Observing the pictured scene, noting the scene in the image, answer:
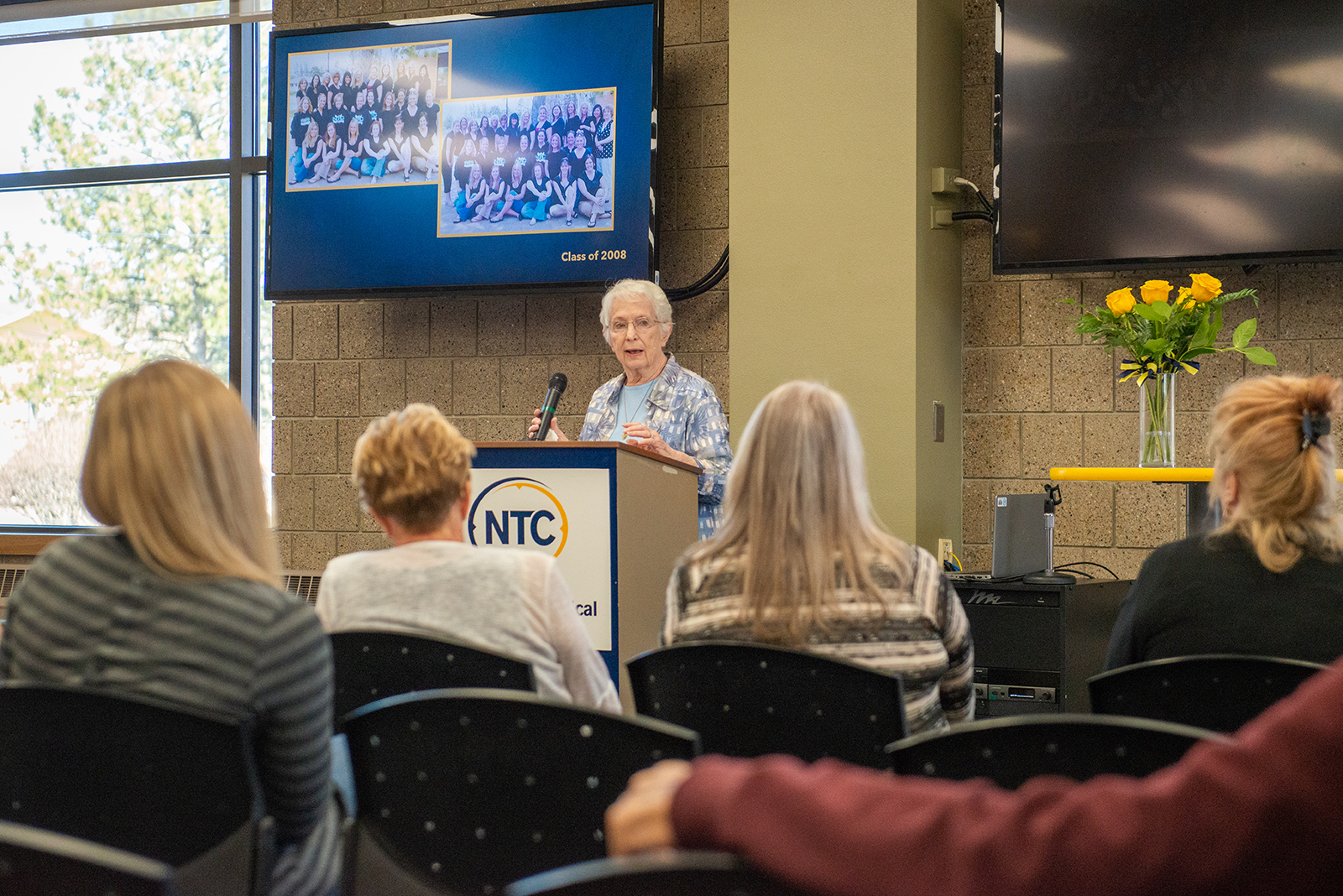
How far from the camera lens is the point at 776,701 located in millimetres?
1578

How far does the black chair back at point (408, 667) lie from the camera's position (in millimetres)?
1626

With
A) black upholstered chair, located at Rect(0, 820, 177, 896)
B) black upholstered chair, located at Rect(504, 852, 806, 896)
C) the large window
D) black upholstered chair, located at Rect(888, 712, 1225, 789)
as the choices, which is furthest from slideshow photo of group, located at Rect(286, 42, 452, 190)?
black upholstered chair, located at Rect(504, 852, 806, 896)

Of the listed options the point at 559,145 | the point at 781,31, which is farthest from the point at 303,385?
the point at 781,31

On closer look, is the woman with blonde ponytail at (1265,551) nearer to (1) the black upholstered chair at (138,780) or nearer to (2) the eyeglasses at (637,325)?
(1) the black upholstered chair at (138,780)

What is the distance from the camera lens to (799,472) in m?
1.80

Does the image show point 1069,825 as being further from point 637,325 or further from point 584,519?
point 637,325

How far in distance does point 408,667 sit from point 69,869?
35.0 inches

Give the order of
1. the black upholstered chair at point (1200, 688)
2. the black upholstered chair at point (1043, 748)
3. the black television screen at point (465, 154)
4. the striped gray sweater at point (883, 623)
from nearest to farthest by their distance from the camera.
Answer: the black upholstered chair at point (1043, 748), the black upholstered chair at point (1200, 688), the striped gray sweater at point (883, 623), the black television screen at point (465, 154)

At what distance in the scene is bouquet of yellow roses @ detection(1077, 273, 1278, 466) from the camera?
3.45 m

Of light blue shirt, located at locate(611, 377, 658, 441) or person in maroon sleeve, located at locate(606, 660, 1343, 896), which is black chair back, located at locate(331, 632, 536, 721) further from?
light blue shirt, located at locate(611, 377, 658, 441)

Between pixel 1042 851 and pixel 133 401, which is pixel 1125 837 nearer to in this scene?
pixel 1042 851

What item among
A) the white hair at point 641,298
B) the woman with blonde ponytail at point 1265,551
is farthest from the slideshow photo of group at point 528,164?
the woman with blonde ponytail at point 1265,551

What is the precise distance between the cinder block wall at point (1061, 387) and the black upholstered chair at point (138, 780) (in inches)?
140

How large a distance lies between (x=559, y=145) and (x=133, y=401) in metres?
3.44
